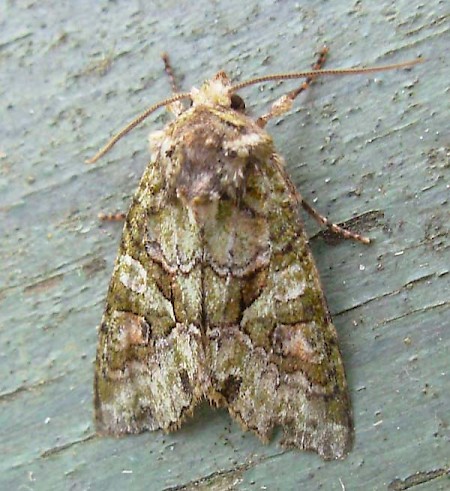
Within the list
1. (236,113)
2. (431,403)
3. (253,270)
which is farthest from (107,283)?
(431,403)

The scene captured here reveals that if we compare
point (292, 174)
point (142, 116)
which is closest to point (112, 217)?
point (142, 116)

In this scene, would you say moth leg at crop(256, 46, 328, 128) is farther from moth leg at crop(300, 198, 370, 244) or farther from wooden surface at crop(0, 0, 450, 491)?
moth leg at crop(300, 198, 370, 244)

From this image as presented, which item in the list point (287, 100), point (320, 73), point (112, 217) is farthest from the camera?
point (112, 217)

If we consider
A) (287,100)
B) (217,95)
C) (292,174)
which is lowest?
(292,174)

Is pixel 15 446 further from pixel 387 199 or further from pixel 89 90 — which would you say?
pixel 387 199

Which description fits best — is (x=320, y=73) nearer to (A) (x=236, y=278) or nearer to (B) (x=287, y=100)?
(B) (x=287, y=100)

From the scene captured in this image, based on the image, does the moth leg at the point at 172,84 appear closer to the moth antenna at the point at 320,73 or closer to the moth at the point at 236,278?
the moth at the point at 236,278

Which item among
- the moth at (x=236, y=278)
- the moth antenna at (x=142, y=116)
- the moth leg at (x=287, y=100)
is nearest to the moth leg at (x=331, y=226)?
the moth at (x=236, y=278)

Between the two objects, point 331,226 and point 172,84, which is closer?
point 331,226
